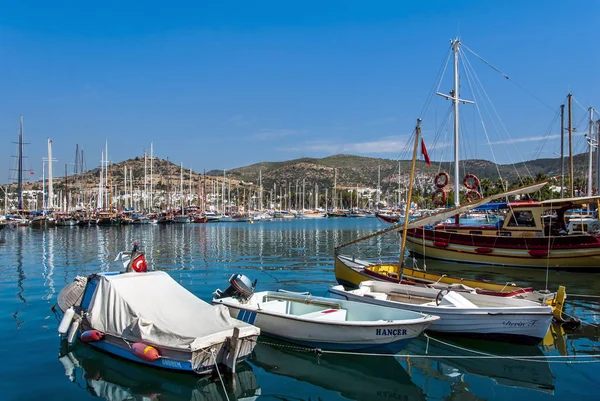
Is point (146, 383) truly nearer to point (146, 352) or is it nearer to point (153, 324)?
point (146, 352)

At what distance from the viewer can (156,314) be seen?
10.6 m

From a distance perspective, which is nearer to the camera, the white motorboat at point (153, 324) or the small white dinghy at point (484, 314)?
the white motorboat at point (153, 324)

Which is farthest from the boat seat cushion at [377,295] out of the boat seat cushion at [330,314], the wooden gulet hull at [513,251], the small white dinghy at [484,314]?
the wooden gulet hull at [513,251]

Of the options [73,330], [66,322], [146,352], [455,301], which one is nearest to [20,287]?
[66,322]

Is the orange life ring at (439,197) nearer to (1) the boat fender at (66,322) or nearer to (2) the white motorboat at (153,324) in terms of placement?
(2) the white motorboat at (153,324)

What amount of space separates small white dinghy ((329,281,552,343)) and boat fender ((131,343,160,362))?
20.3ft

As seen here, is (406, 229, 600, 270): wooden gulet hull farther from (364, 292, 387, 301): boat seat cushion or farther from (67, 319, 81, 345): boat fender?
(67, 319, 81, 345): boat fender

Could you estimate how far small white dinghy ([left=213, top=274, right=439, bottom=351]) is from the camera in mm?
10586

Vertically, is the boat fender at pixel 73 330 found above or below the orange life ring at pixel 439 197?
below

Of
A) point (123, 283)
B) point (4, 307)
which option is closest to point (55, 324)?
point (4, 307)

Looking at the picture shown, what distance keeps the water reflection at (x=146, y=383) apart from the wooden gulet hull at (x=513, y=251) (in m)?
17.0

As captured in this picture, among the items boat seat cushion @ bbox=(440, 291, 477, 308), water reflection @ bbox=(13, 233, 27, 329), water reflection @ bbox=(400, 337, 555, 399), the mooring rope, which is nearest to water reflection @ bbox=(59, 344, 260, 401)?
the mooring rope

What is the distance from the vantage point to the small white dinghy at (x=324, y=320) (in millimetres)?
10586

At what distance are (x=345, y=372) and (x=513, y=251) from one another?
20.2m
